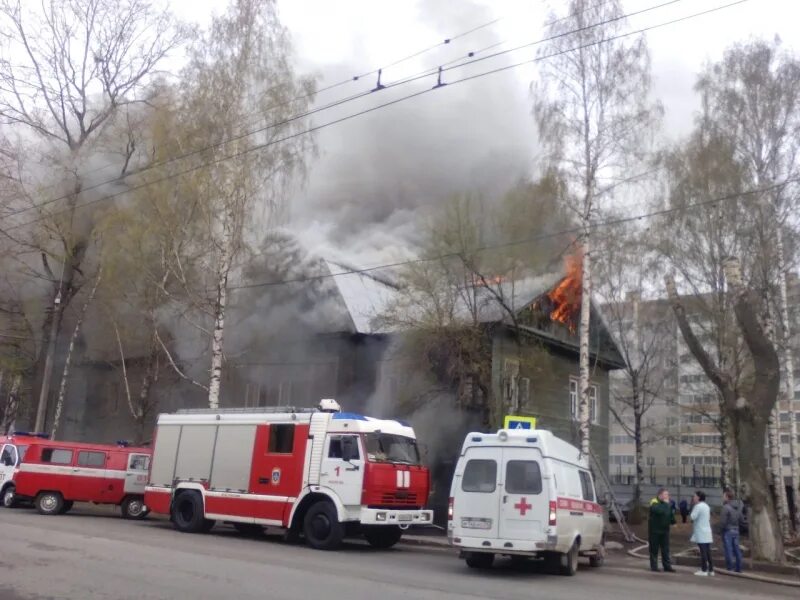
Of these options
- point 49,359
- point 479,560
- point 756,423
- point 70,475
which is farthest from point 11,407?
point 756,423

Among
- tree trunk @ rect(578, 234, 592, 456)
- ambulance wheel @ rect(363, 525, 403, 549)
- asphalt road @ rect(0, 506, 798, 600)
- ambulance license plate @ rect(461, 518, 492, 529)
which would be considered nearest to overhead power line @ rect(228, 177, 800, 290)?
tree trunk @ rect(578, 234, 592, 456)

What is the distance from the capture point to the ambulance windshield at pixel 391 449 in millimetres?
13507

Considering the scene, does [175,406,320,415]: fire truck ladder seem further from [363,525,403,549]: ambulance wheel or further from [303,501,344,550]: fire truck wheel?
[363,525,403,549]: ambulance wheel

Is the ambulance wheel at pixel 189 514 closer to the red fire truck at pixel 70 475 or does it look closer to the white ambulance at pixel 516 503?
the red fire truck at pixel 70 475

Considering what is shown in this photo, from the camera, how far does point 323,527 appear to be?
523 inches

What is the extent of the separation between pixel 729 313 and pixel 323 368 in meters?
11.7

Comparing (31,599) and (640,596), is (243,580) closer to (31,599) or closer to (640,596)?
(31,599)

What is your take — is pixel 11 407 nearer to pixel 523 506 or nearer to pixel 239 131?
pixel 239 131

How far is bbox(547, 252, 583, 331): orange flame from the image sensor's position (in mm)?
19469

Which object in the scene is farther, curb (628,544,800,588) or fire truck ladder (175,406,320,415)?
fire truck ladder (175,406,320,415)

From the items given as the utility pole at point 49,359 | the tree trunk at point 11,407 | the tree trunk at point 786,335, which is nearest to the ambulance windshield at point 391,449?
the tree trunk at point 786,335

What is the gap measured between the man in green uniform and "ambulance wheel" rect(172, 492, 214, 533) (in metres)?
8.85

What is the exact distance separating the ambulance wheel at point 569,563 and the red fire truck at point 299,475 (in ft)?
11.6

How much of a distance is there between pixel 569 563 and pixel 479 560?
1391mm
